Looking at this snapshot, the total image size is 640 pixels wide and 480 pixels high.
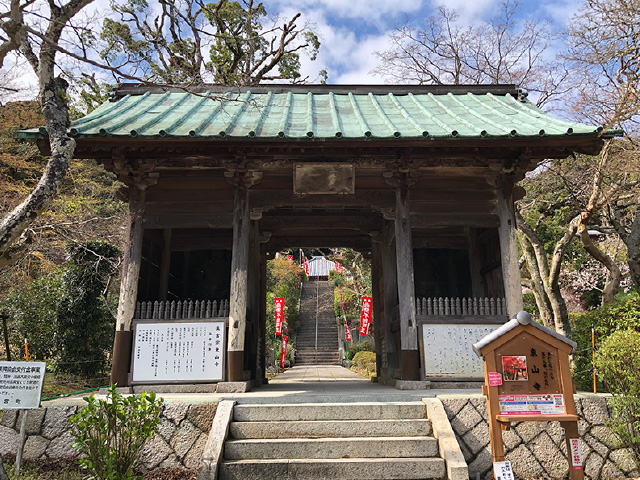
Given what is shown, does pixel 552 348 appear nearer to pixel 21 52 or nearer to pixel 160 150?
pixel 160 150

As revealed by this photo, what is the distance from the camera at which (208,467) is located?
15.7 feet

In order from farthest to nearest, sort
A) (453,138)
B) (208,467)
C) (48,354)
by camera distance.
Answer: (48,354) < (453,138) < (208,467)

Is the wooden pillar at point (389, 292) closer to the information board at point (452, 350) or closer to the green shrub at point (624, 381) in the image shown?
the information board at point (452, 350)

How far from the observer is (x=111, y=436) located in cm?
453

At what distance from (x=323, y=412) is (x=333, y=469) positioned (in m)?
0.88

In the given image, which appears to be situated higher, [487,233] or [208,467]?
[487,233]

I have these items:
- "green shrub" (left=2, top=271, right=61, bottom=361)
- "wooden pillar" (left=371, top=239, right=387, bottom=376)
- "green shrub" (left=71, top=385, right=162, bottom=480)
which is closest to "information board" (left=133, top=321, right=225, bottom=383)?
"green shrub" (left=71, top=385, right=162, bottom=480)

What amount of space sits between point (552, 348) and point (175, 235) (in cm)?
816

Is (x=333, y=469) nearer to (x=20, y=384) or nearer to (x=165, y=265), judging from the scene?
(x=20, y=384)

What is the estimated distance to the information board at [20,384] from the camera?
201 inches

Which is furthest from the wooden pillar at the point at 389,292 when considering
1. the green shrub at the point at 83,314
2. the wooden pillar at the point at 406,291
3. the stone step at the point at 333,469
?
the green shrub at the point at 83,314

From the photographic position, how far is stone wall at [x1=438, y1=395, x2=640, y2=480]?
18.3 feet

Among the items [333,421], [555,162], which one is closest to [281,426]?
[333,421]

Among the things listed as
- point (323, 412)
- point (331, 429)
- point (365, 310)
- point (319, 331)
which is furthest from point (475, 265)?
point (319, 331)
